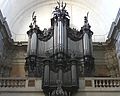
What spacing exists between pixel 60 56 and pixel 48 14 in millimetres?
5052

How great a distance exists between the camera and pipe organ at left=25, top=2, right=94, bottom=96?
41.4ft

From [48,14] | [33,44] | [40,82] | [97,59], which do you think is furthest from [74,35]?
[40,82]

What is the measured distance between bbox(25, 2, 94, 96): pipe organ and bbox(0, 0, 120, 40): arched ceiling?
191 centimetres

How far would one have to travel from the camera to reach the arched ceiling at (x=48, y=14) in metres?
17.5

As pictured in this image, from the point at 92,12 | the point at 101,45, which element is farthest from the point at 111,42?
the point at 92,12

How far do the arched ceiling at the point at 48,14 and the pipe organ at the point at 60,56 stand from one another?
1.91 meters

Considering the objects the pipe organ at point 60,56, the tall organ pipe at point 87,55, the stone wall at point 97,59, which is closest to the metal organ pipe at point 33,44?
the pipe organ at point 60,56

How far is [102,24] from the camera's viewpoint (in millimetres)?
17906

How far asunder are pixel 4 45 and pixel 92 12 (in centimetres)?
580

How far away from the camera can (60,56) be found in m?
14.2

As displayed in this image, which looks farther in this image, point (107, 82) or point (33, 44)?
point (33, 44)

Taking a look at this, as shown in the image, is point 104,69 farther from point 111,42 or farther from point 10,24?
point 10,24

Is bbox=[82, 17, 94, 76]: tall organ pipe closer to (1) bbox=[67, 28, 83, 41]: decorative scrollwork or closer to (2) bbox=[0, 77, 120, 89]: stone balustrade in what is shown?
(1) bbox=[67, 28, 83, 41]: decorative scrollwork

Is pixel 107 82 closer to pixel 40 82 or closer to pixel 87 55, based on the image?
pixel 87 55
